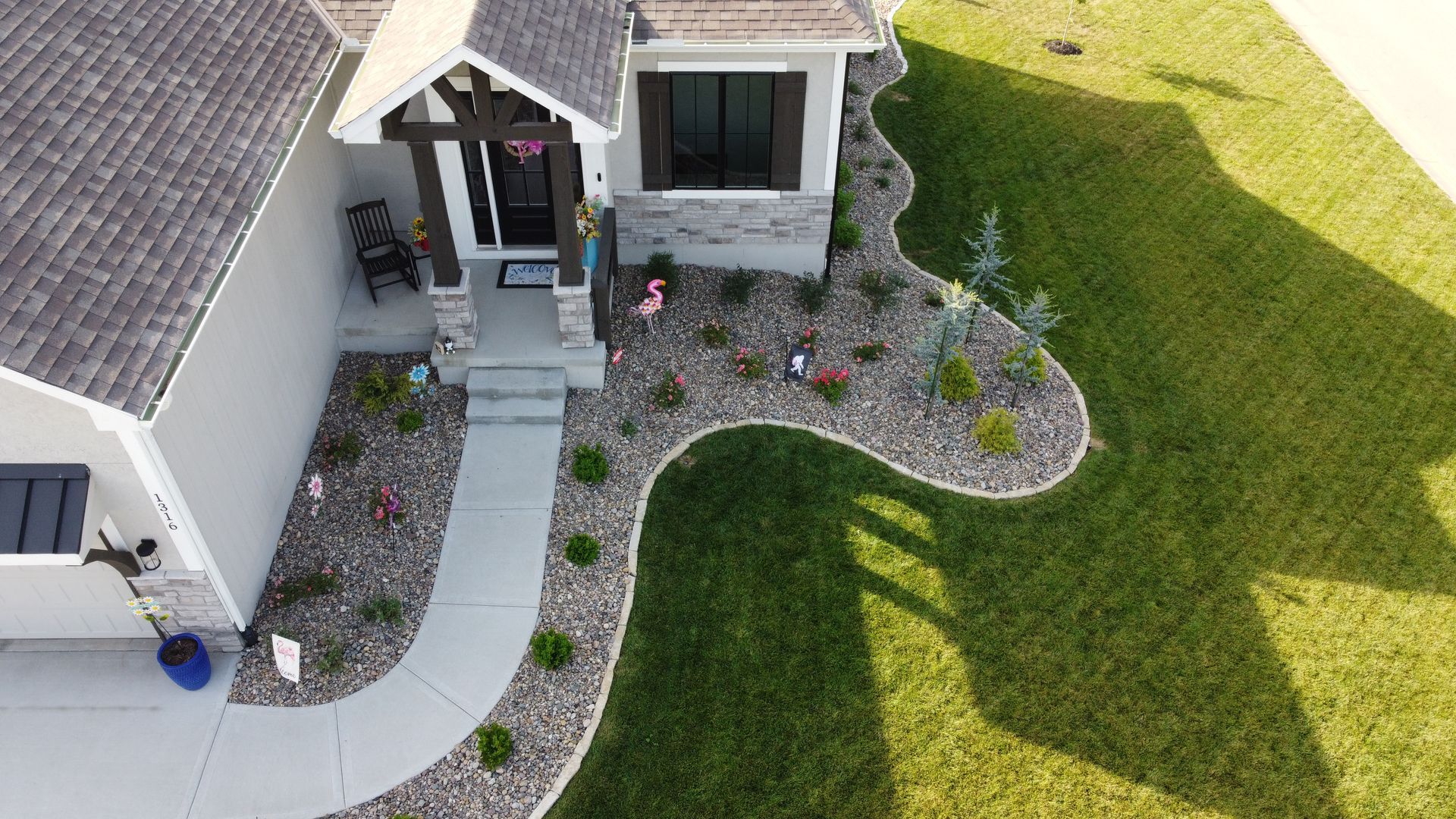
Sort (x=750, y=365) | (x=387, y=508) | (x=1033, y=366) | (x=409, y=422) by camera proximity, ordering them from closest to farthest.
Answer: (x=387, y=508), (x=409, y=422), (x=750, y=365), (x=1033, y=366)

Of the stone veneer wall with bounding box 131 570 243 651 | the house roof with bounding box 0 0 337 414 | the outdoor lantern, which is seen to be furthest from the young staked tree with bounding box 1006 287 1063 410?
the outdoor lantern

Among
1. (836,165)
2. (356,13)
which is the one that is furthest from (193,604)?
(836,165)

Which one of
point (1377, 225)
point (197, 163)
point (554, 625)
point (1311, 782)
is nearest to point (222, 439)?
point (197, 163)

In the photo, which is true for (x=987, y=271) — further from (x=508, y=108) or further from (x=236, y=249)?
(x=236, y=249)

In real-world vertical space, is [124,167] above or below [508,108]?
above

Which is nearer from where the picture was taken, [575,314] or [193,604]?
[193,604]

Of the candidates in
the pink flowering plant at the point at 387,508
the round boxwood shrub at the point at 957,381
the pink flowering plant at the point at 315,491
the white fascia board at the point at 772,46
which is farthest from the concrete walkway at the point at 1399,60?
the pink flowering plant at the point at 315,491

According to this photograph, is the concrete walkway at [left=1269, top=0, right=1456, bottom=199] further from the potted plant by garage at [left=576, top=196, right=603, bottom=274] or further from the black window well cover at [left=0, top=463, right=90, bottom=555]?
the black window well cover at [left=0, top=463, right=90, bottom=555]
